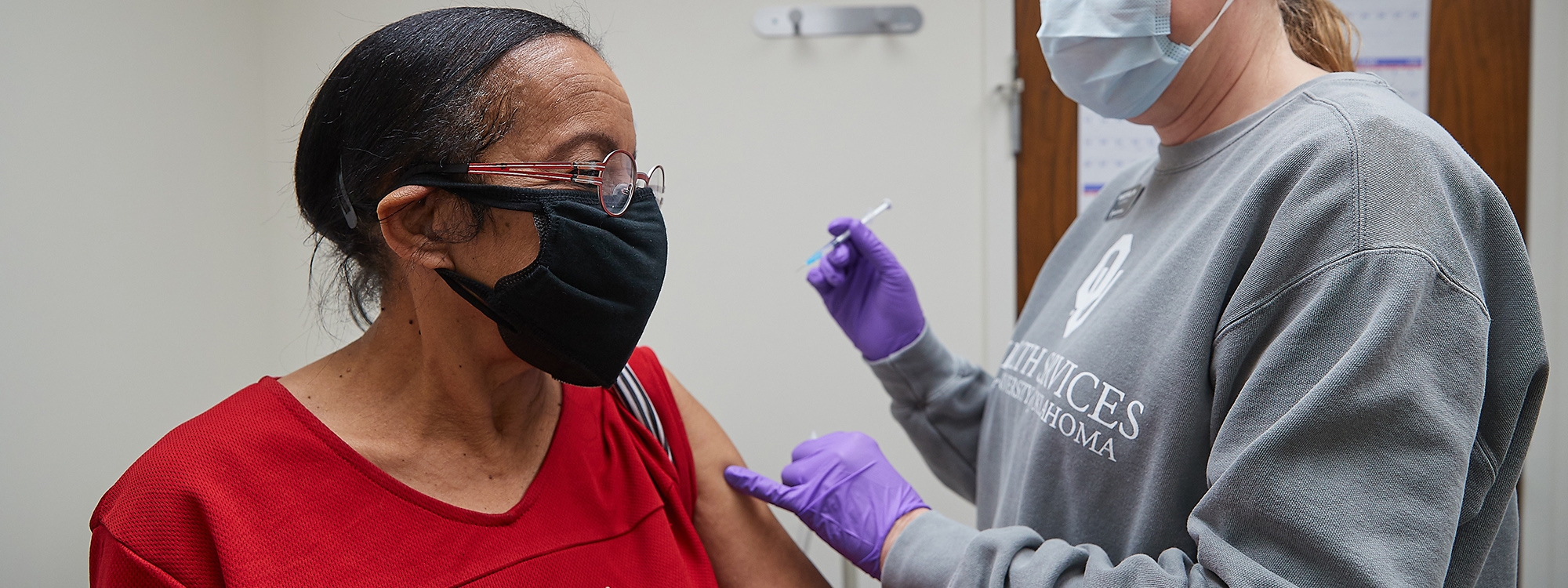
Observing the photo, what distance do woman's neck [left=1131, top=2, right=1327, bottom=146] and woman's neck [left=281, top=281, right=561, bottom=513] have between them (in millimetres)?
912

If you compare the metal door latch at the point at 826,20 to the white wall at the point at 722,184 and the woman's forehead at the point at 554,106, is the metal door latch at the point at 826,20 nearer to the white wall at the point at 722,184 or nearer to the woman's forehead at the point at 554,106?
the white wall at the point at 722,184

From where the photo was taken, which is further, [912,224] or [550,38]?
[912,224]

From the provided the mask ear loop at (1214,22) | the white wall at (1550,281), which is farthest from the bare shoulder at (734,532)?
the white wall at (1550,281)

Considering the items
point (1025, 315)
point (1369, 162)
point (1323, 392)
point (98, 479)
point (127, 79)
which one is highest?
point (127, 79)

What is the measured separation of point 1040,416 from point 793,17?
1.40m

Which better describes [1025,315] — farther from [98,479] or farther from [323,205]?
[98,479]

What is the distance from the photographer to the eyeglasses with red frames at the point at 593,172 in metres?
0.89

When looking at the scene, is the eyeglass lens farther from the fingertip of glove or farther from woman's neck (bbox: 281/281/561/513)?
the fingertip of glove

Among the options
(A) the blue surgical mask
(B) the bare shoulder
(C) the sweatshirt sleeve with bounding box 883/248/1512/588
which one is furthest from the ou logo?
(B) the bare shoulder

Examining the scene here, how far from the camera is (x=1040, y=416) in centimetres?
108

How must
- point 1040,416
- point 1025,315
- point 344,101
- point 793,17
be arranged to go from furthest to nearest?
point 793,17, point 1025,315, point 1040,416, point 344,101

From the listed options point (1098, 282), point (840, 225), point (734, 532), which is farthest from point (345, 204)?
point (1098, 282)

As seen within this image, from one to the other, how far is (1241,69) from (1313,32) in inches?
6.5

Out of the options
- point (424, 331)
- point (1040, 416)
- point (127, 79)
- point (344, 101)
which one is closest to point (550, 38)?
point (344, 101)
